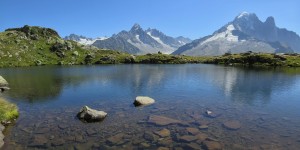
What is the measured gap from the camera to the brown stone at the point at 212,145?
27922mm

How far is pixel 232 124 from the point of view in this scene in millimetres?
36281

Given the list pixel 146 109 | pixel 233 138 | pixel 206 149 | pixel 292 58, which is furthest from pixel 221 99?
pixel 292 58

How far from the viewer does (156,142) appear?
2969cm

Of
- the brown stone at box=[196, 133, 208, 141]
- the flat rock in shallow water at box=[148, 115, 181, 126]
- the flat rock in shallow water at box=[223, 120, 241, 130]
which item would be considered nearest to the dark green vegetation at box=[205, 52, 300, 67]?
the flat rock in shallow water at box=[223, 120, 241, 130]

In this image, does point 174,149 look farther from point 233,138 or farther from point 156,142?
point 233,138

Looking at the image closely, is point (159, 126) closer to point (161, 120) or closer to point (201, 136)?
point (161, 120)

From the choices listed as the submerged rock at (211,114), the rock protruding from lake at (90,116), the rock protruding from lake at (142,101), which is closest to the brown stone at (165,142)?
the rock protruding from lake at (90,116)

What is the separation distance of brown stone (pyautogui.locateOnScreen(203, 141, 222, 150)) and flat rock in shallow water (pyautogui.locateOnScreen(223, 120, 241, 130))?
622 centimetres

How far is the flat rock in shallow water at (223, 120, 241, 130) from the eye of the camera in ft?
115

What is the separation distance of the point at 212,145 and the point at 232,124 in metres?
8.84

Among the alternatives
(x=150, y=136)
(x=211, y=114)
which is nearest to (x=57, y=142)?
(x=150, y=136)

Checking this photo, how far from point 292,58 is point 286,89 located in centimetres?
12140

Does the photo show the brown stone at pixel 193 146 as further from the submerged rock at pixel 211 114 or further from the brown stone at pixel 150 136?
the submerged rock at pixel 211 114

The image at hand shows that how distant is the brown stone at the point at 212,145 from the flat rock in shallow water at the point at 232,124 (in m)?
6.22
